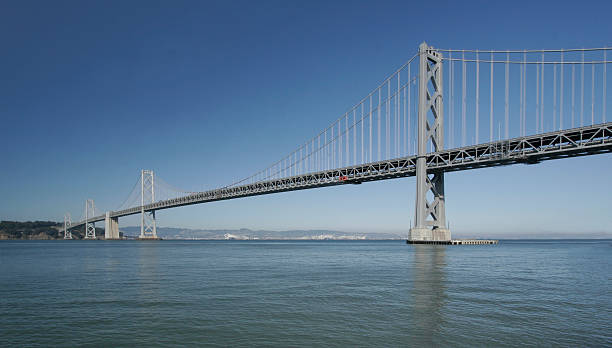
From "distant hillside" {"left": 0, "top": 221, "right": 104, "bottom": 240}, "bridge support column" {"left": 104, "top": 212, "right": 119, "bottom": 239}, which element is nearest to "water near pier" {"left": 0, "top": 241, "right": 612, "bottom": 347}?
"bridge support column" {"left": 104, "top": 212, "right": 119, "bottom": 239}

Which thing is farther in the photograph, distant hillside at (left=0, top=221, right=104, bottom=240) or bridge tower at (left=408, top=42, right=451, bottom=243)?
distant hillside at (left=0, top=221, right=104, bottom=240)

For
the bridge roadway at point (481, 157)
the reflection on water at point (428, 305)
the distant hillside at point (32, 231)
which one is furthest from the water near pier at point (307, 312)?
the distant hillside at point (32, 231)

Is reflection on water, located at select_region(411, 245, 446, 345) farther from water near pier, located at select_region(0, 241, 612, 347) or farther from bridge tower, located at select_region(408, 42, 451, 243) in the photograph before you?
bridge tower, located at select_region(408, 42, 451, 243)

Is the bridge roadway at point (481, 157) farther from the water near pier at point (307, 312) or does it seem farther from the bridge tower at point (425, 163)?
the water near pier at point (307, 312)

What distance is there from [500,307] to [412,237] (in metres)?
38.6

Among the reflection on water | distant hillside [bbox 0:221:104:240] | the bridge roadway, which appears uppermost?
the bridge roadway

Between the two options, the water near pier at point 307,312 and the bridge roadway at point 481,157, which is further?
the bridge roadway at point 481,157

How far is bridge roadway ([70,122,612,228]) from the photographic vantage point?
121 feet

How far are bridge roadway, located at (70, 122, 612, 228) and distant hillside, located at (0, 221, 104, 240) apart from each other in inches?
4385

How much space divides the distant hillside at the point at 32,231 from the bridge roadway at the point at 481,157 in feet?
365

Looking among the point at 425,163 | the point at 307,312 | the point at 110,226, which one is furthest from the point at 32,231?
the point at 307,312

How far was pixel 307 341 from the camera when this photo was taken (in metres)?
7.80

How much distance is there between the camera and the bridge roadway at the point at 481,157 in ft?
121

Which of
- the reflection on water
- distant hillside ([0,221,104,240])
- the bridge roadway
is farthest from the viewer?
distant hillside ([0,221,104,240])
